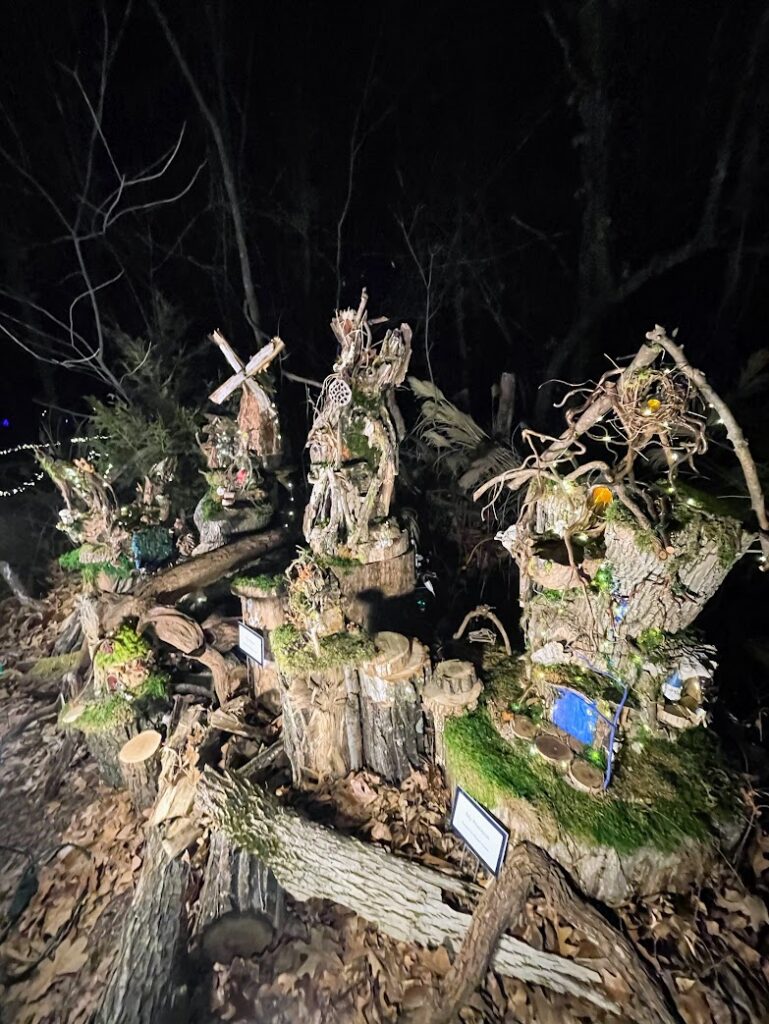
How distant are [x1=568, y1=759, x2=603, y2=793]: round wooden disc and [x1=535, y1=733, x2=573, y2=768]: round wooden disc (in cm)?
5

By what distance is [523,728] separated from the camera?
279 centimetres

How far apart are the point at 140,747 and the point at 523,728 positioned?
3.05 m

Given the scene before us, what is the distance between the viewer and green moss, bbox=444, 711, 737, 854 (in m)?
2.36

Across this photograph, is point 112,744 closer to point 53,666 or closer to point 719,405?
point 53,666

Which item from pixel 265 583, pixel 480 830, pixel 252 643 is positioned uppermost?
pixel 265 583

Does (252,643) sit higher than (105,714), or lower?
higher

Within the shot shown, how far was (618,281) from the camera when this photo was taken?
21.4 feet

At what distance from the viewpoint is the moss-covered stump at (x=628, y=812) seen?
2.34 metres

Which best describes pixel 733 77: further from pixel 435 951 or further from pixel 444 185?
pixel 435 951

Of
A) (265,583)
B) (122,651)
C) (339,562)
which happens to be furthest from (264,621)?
(122,651)

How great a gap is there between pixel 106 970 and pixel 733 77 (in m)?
10.5

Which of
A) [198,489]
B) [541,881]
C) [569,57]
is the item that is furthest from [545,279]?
[541,881]

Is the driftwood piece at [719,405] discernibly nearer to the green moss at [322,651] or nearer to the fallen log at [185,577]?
the green moss at [322,651]

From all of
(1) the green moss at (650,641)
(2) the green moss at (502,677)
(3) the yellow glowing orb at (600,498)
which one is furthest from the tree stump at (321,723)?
(3) the yellow glowing orb at (600,498)
